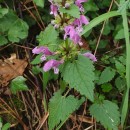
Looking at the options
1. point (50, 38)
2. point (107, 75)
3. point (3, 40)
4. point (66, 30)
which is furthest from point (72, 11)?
point (3, 40)

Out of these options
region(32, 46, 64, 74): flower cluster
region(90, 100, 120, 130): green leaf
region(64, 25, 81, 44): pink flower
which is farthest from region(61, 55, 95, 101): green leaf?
region(90, 100, 120, 130): green leaf

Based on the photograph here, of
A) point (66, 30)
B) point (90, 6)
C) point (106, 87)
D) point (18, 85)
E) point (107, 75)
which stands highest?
point (66, 30)

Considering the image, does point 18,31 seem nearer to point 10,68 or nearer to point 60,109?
point 10,68

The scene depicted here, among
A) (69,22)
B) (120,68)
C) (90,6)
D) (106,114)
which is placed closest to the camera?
(69,22)

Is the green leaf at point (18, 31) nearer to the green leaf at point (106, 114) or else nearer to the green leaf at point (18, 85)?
the green leaf at point (18, 85)

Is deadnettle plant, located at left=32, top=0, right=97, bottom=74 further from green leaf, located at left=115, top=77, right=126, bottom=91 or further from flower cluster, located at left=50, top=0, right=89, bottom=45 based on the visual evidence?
green leaf, located at left=115, top=77, right=126, bottom=91

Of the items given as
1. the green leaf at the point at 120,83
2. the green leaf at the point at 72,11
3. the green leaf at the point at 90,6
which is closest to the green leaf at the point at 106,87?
the green leaf at the point at 120,83

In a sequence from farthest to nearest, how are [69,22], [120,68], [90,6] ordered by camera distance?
[90,6] → [120,68] → [69,22]
